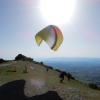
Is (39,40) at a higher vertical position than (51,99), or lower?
higher

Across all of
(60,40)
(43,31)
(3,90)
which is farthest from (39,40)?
(3,90)

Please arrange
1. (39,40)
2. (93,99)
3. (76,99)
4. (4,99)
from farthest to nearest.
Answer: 1. (39,40)
2. (93,99)
3. (76,99)
4. (4,99)

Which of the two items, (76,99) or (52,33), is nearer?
(76,99)

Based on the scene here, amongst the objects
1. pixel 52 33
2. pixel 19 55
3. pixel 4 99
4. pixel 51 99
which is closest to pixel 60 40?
pixel 52 33

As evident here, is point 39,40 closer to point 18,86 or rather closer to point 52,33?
point 52,33

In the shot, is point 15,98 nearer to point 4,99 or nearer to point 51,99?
point 4,99

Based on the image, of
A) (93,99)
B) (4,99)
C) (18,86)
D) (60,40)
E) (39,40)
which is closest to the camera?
(4,99)
